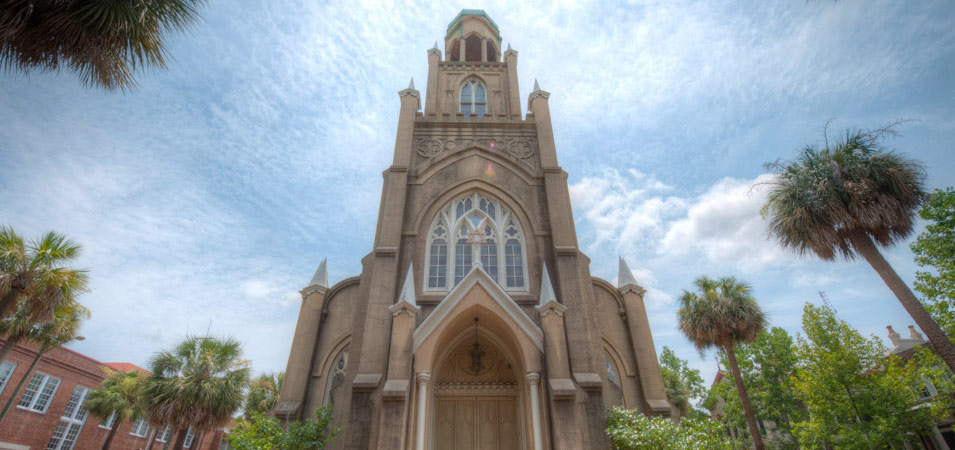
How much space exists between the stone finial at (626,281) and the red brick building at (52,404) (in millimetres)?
20207

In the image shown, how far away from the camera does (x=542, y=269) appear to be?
12.2 meters

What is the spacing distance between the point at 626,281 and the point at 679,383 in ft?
65.8

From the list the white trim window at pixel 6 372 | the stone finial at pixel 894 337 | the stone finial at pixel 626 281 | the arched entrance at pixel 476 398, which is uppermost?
the stone finial at pixel 894 337

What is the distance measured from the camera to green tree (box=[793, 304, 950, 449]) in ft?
42.8

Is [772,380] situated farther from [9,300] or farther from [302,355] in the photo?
[9,300]

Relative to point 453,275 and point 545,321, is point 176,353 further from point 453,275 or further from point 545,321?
point 545,321

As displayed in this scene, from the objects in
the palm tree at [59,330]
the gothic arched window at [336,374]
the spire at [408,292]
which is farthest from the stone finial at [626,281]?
the palm tree at [59,330]

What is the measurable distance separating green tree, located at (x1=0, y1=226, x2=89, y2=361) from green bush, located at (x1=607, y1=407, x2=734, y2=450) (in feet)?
49.5

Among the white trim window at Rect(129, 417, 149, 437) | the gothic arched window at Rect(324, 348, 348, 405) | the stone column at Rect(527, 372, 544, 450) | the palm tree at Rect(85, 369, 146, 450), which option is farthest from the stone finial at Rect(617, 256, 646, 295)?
the white trim window at Rect(129, 417, 149, 437)

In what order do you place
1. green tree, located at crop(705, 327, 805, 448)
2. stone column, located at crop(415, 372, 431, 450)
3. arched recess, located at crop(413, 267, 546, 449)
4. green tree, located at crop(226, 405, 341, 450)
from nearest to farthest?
green tree, located at crop(226, 405, 341, 450) → stone column, located at crop(415, 372, 431, 450) → arched recess, located at crop(413, 267, 546, 449) → green tree, located at crop(705, 327, 805, 448)

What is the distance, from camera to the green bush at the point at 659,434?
8961mm

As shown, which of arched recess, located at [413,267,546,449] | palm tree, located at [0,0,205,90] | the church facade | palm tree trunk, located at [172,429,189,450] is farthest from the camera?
palm tree trunk, located at [172,429,189,450]

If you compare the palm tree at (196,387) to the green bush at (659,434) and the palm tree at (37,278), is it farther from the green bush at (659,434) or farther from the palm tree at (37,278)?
the green bush at (659,434)

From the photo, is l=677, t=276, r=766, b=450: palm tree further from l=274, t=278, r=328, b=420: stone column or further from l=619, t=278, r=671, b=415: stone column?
l=274, t=278, r=328, b=420: stone column
